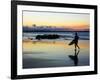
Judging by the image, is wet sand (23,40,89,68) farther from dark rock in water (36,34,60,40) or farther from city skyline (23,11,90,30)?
city skyline (23,11,90,30)

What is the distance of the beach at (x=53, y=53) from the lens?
193cm

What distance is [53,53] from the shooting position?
79.0 inches

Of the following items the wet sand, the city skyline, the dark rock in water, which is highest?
the city skyline

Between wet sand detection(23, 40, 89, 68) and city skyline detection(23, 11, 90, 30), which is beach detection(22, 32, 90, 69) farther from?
city skyline detection(23, 11, 90, 30)

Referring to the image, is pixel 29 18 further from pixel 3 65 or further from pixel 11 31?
pixel 3 65

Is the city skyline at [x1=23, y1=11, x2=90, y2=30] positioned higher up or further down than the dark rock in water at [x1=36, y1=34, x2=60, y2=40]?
higher up

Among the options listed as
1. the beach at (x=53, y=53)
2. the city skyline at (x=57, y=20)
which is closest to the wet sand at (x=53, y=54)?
the beach at (x=53, y=53)

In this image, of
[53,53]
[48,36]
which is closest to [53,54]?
[53,53]

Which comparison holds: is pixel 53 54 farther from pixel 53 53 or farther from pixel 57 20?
pixel 57 20

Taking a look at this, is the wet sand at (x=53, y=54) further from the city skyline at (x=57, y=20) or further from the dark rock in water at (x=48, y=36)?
the city skyline at (x=57, y=20)

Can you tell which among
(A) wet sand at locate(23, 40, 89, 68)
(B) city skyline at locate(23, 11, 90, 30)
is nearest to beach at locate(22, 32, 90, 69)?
(A) wet sand at locate(23, 40, 89, 68)

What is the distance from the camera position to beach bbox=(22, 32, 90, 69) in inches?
76.2

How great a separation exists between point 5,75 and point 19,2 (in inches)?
25.7

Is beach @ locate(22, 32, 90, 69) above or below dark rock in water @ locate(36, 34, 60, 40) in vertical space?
below
